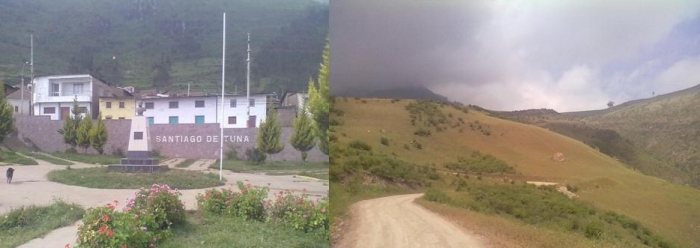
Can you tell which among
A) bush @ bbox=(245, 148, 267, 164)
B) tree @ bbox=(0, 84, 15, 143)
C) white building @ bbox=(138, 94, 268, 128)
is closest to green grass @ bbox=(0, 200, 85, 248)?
tree @ bbox=(0, 84, 15, 143)

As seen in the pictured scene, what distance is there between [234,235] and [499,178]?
219 centimetres

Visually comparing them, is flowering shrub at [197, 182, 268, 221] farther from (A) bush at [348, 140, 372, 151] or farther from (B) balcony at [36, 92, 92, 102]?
(B) balcony at [36, 92, 92, 102]

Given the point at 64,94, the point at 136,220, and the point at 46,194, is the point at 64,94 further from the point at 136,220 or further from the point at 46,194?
the point at 136,220

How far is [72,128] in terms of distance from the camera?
19.6 feet

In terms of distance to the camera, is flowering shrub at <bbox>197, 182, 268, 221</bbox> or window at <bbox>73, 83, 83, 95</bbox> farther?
flowering shrub at <bbox>197, 182, 268, 221</bbox>

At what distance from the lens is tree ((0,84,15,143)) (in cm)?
587

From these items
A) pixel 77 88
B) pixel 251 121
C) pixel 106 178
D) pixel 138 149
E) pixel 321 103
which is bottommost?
pixel 106 178

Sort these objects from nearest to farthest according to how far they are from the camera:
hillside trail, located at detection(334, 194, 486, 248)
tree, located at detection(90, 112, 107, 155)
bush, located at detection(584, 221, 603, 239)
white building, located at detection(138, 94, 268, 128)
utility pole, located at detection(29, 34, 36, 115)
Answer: bush, located at detection(584, 221, 603, 239)
hillside trail, located at detection(334, 194, 486, 248)
utility pole, located at detection(29, 34, 36, 115)
tree, located at detection(90, 112, 107, 155)
white building, located at detection(138, 94, 268, 128)

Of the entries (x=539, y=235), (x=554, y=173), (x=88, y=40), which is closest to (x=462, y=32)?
(x=554, y=173)

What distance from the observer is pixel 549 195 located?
554cm

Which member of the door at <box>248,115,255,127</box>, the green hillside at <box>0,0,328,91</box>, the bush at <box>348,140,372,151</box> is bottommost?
the bush at <box>348,140,372,151</box>

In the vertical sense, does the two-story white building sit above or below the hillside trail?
above

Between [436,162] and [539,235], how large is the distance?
0.95 meters

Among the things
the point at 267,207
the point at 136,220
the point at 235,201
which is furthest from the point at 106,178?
the point at 267,207
